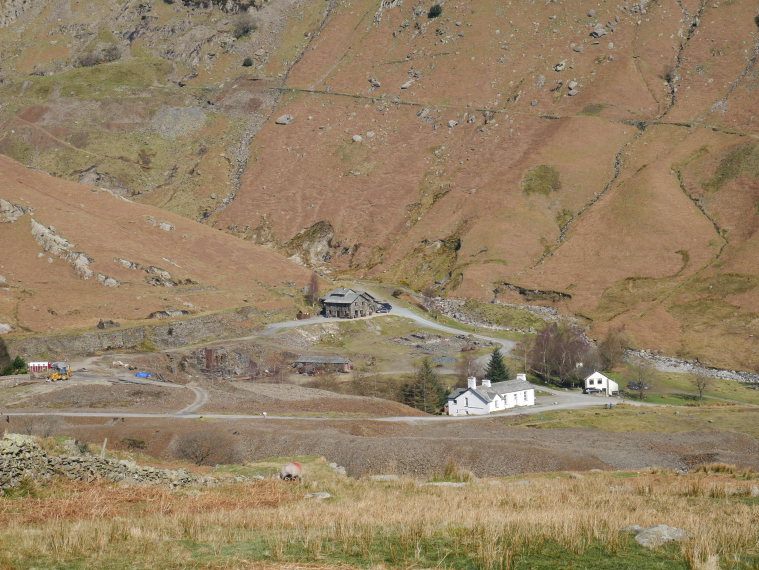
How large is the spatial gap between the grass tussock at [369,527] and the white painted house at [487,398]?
173 ft

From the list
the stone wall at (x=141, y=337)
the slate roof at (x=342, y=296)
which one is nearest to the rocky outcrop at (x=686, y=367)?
the slate roof at (x=342, y=296)

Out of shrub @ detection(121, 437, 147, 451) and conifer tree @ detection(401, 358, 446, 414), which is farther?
conifer tree @ detection(401, 358, 446, 414)

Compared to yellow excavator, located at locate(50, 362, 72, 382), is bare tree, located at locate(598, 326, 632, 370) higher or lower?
higher

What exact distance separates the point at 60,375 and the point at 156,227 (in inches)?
2335

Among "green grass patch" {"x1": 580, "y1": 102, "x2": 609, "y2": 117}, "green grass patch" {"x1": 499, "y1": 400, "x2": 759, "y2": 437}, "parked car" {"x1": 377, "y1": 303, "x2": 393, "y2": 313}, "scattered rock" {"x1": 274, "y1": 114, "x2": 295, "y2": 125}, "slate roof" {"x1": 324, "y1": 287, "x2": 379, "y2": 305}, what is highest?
"scattered rock" {"x1": 274, "y1": 114, "x2": 295, "y2": 125}

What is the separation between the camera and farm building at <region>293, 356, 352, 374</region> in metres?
93.8

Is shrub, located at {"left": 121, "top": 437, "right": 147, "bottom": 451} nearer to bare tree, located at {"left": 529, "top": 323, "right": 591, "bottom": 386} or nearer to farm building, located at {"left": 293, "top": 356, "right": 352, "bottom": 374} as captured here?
farm building, located at {"left": 293, "top": 356, "right": 352, "bottom": 374}

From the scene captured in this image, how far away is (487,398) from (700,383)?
2962 centimetres

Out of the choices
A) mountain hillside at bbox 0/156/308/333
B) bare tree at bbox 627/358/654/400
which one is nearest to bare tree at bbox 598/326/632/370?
bare tree at bbox 627/358/654/400

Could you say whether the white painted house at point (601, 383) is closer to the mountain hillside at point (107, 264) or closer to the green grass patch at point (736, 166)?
the mountain hillside at point (107, 264)

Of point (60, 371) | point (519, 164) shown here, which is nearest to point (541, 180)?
point (519, 164)

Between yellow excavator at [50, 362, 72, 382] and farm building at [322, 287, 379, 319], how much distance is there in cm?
4652

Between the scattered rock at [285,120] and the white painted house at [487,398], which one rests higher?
the scattered rock at [285,120]

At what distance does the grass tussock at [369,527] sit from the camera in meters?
14.1
